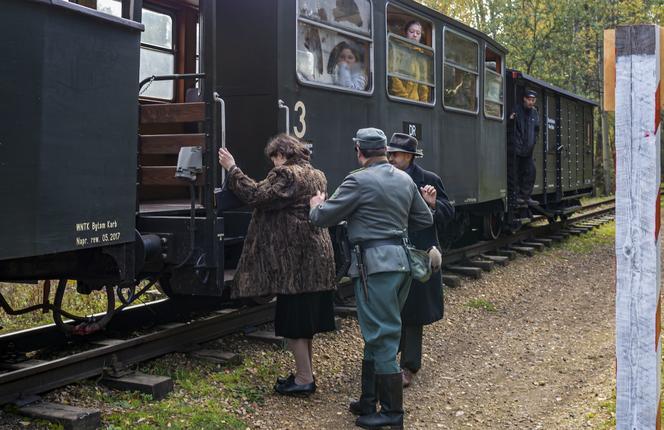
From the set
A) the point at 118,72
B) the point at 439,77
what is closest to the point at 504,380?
the point at 118,72

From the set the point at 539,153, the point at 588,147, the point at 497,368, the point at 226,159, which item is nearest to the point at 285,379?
the point at 226,159

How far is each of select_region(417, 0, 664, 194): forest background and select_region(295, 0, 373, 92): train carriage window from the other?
57.7ft

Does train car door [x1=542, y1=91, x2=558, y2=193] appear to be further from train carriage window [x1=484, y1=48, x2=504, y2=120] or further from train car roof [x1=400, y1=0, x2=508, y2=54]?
train car roof [x1=400, y1=0, x2=508, y2=54]

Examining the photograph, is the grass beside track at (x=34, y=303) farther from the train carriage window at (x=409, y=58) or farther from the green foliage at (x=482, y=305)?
the green foliage at (x=482, y=305)

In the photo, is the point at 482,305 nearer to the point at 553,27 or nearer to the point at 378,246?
the point at 378,246

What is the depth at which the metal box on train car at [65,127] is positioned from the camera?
12.7ft

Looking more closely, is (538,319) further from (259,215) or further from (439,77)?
(259,215)

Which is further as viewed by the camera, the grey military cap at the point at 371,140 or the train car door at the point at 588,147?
the train car door at the point at 588,147

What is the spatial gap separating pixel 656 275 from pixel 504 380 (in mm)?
3055

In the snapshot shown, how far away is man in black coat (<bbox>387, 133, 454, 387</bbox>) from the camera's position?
5457mm

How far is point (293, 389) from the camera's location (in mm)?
5262

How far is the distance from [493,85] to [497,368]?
639 cm

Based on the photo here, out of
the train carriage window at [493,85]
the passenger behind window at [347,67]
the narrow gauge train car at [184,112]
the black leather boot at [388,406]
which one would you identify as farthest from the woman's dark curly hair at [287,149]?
the train carriage window at [493,85]

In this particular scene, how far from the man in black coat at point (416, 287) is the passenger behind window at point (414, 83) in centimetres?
275
